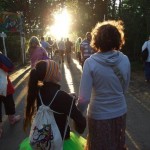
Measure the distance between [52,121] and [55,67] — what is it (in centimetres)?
48

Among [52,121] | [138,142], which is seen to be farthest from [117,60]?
[138,142]

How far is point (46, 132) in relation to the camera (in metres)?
3.61

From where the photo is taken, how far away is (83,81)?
144 inches

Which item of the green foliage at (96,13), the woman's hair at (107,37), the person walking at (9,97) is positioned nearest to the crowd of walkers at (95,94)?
the woman's hair at (107,37)

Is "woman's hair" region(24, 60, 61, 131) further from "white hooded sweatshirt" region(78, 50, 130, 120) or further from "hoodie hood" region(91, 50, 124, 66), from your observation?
"hoodie hood" region(91, 50, 124, 66)

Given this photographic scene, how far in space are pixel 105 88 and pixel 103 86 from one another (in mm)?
27

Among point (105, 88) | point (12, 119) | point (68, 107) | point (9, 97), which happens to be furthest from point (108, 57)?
point (12, 119)

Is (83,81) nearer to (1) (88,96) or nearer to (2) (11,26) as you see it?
(1) (88,96)

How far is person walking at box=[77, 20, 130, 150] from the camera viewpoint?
3666mm

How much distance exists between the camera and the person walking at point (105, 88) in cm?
367

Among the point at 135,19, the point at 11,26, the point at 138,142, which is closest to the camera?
the point at 138,142

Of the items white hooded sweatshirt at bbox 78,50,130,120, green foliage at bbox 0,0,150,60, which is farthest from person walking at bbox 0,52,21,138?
green foliage at bbox 0,0,150,60

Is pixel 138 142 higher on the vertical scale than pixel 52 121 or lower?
lower

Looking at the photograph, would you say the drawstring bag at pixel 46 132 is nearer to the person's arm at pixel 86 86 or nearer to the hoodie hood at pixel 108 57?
the person's arm at pixel 86 86
